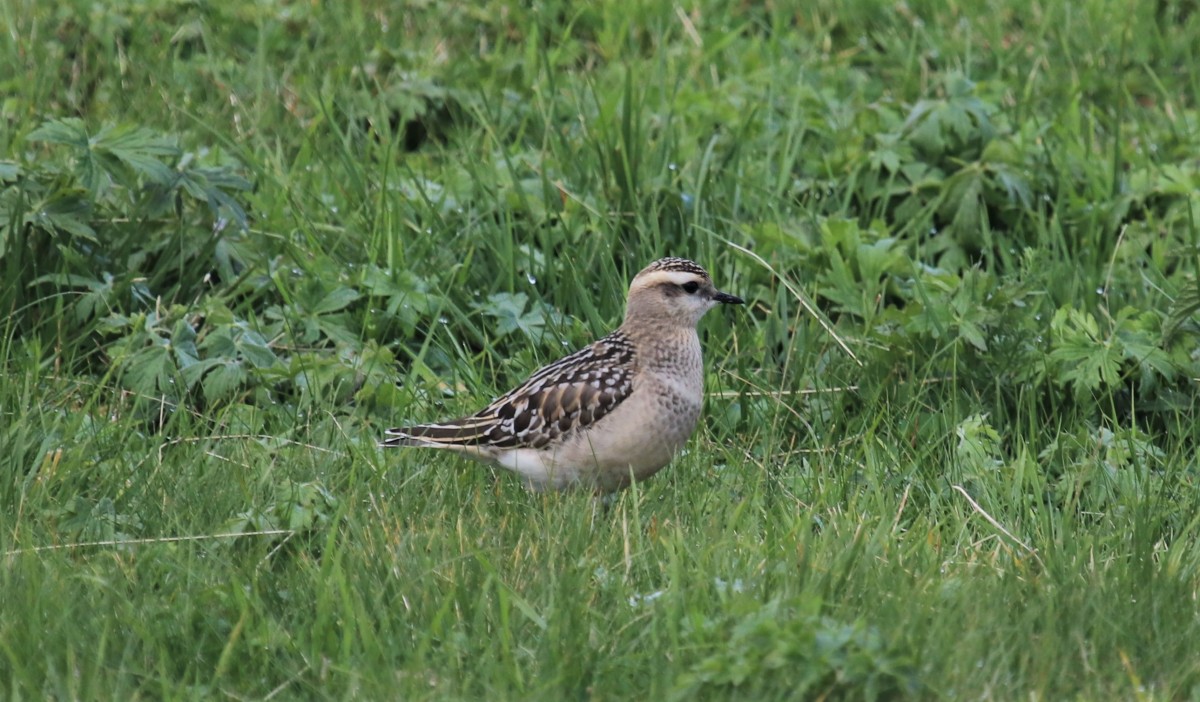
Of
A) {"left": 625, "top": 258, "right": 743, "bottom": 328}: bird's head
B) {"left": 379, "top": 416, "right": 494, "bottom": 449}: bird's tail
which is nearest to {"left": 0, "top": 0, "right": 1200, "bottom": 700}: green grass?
{"left": 379, "top": 416, "right": 494, "bottom": 449}: bird's tail

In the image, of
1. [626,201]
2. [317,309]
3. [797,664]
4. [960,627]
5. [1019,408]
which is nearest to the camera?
[797,664]

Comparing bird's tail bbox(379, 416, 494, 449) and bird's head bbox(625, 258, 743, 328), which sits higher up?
bird's head bbox(625, 258, 743, 328)

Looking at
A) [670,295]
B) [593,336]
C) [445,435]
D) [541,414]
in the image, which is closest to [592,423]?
[541,414]

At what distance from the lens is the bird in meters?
6.23

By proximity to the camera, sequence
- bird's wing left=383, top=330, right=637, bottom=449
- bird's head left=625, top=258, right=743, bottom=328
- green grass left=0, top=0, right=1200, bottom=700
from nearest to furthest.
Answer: green grass left=0, top=0, right=1200, bottom=700 < bird's wing left=383, top=330, right=637, bottom=449 < bird's head left=625, top=258, right=743, bottom=328

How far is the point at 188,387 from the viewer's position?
7.05 m

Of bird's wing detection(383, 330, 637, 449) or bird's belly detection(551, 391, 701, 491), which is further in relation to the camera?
bird's wing detection(383, 330, 637, 449)

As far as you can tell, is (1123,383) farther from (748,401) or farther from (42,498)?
(42,498)

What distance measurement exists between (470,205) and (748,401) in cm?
195

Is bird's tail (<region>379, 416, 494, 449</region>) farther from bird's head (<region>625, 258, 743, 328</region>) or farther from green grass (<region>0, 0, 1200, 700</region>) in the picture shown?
bird's head (<region>625, 258, 743, 328</region>)

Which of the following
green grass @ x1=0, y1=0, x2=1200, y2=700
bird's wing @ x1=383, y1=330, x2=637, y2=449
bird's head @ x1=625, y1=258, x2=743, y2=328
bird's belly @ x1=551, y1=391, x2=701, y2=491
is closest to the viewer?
green grass @ x1=0, y1=0, x2=1200, y2=700

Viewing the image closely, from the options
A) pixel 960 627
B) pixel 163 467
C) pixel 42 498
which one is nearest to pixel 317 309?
pixel 163 467

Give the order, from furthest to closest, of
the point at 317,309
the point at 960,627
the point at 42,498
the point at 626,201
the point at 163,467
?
1. the point at 626,201
2. the point at 317,309
3. the point at 163,467
4. the point at 42,498
5. the point at 960,627

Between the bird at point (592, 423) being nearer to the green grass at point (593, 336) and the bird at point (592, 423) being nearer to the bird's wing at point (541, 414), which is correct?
the bird's wing at point (541, 414)
